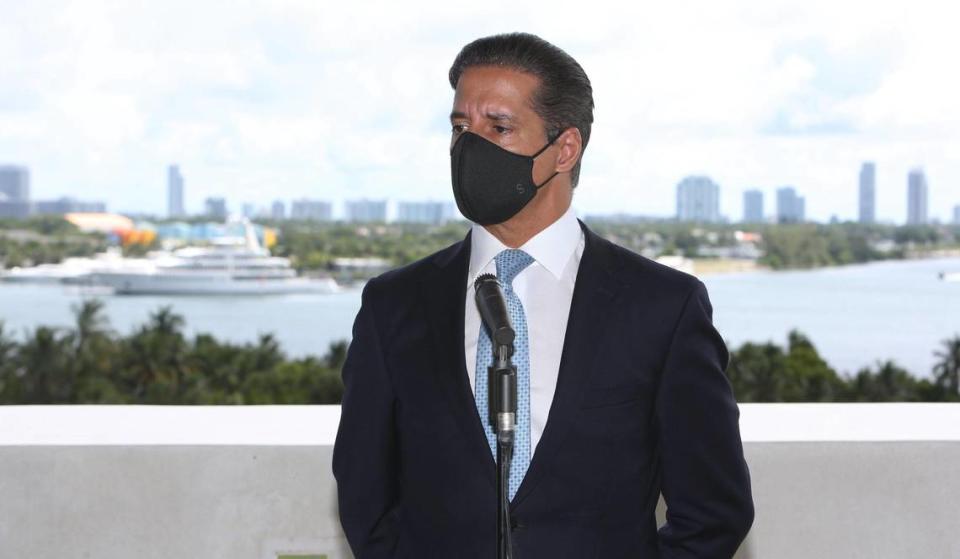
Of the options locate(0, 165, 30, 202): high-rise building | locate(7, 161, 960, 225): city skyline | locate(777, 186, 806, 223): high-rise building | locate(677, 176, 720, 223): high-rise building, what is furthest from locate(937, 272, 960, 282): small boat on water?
locate(0, 165, 30, 202): high-rise building

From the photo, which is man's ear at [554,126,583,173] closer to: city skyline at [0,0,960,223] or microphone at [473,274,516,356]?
microphone at [473,274,516,356]

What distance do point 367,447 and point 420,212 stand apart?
38.4 metres

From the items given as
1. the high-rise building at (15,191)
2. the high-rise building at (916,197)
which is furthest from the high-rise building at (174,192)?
the high-rise building at (916,197)

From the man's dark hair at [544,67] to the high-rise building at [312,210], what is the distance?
45.2 metres

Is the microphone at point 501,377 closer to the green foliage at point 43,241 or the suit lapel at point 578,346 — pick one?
the suit lapel at point 578,346

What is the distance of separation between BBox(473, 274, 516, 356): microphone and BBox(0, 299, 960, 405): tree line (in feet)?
107

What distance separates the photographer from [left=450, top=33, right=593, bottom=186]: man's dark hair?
1.20 metres

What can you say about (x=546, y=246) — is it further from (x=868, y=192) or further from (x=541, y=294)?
(x=868, y=192)

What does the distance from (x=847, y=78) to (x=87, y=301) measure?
3922 centimetres

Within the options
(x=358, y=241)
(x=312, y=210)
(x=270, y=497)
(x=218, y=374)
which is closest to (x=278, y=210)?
(x=312, y=210)

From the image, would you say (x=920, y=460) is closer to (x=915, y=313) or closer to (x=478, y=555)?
(x=478, y=555)

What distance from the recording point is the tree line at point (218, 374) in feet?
115

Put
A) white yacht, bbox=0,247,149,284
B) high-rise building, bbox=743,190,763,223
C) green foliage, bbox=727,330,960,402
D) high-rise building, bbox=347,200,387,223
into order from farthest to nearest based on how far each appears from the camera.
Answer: white yacht, bbox=0,247,149,284 → high-rise building, bbox=347,200,387,223 → high-rise building, bbox=743,190,763,223 → green foliage, bbox=727,330,960,402

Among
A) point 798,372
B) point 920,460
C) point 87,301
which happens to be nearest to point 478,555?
point 920,460
